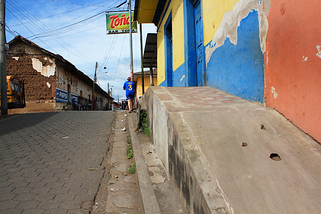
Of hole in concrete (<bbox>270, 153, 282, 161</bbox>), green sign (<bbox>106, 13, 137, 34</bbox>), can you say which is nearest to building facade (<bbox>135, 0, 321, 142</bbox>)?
hole in concrete (<bbox>270, 153, 282, 161</bbox>)

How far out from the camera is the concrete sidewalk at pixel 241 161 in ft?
5.23

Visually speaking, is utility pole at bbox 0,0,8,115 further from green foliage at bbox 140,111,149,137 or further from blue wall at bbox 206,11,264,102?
blue wall at bbox 206,11,264,102

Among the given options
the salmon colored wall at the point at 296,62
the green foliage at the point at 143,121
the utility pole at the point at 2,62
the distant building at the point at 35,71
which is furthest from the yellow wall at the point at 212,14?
the distant building at the point at 35,71

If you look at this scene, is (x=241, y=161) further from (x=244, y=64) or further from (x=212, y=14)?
(x=212, y=14)

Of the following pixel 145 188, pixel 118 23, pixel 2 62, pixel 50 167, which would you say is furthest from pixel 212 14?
pixel 118 23

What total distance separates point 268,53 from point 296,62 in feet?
2.04

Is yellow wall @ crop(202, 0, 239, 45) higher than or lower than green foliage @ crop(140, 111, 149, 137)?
higher

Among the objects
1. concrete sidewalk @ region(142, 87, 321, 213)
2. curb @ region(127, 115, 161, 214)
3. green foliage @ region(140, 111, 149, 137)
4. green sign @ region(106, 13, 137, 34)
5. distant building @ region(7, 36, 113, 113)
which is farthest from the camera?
distant building @ region(7, 36, 113, 113)

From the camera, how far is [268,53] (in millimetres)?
3045

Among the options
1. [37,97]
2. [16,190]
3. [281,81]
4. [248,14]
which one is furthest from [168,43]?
[37,97]

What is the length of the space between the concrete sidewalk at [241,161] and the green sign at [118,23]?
1460cm

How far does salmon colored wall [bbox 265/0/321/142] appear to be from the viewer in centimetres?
222

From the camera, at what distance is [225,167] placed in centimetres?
189

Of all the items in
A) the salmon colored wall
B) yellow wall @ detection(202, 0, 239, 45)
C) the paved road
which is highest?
yellow wall @ detection(202, 0, 239, 45)
